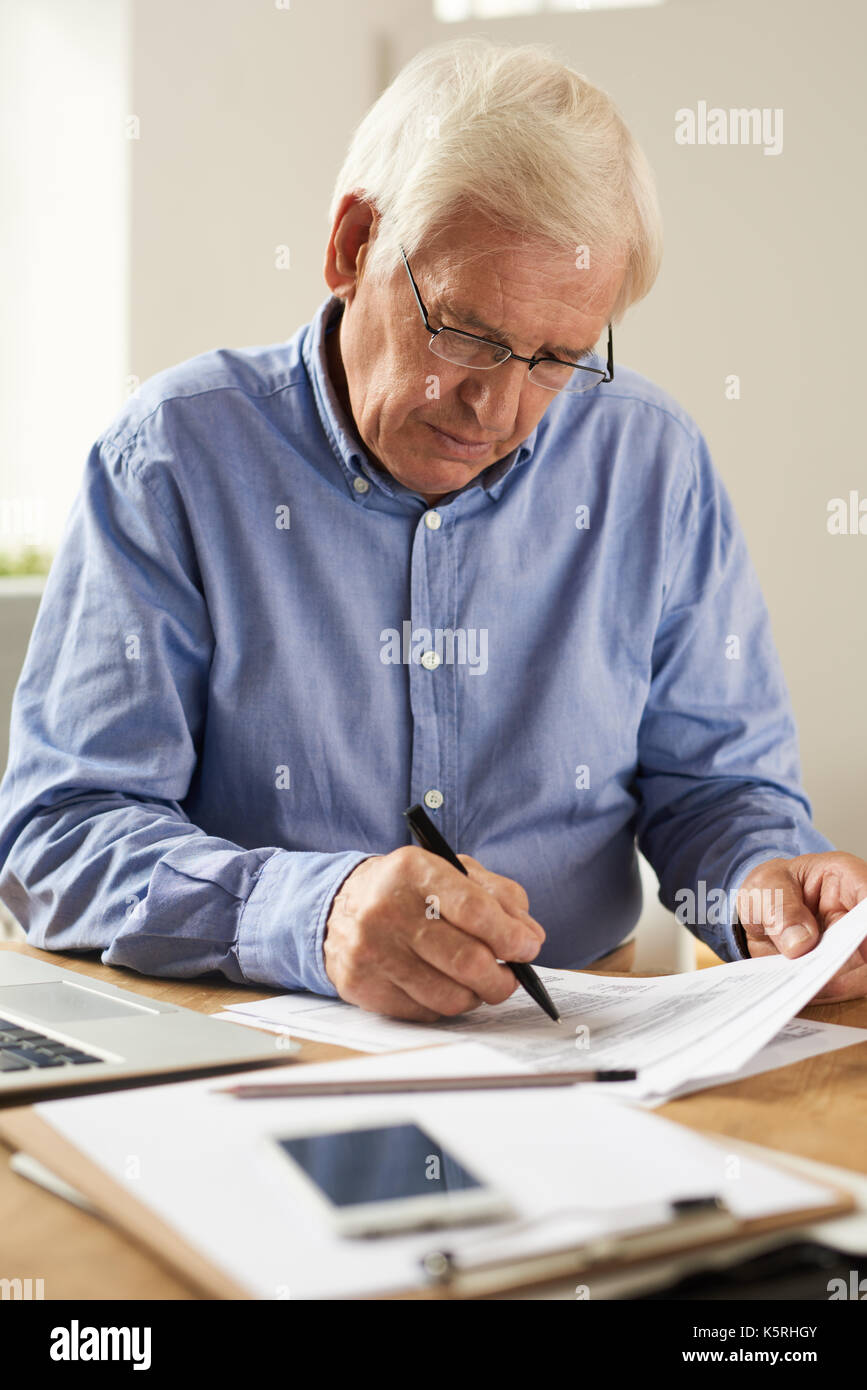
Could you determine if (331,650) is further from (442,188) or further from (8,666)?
(8,666)

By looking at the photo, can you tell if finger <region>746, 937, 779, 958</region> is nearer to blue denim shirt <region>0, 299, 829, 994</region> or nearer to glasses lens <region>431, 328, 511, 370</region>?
blue denim shirt <region>0, 299, 829, 994</region>

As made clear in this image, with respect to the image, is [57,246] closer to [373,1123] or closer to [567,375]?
[567,375]

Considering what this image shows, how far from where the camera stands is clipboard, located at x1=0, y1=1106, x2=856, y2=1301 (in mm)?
438

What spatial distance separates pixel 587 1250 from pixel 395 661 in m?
0.89

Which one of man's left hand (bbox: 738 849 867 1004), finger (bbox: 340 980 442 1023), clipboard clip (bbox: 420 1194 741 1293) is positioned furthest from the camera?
man's left hand (bbox: 738 849 867 1004)

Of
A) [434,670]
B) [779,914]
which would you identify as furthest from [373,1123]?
[434,670]

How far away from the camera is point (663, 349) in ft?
9.53

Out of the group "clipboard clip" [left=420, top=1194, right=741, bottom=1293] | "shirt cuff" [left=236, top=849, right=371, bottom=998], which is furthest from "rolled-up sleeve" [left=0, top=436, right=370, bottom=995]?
"clipboard clip" [left=420, top=1194, right=741, bottom=1293]

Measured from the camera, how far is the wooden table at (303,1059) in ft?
1.59

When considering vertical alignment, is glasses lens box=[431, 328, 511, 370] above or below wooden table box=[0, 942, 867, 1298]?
above

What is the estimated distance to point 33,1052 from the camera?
709mm

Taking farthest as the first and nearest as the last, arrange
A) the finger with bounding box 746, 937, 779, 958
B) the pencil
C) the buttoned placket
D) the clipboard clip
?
1. the buttoned placket
2. the finger with bounding box 746, 937, 779, 958
3. the pencil
4. the clipboard clip

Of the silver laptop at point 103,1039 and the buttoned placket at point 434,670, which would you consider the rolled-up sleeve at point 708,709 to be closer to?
the buttoned placket at point 434,670

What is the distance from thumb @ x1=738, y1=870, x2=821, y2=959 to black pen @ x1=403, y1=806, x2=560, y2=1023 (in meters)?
0.22
